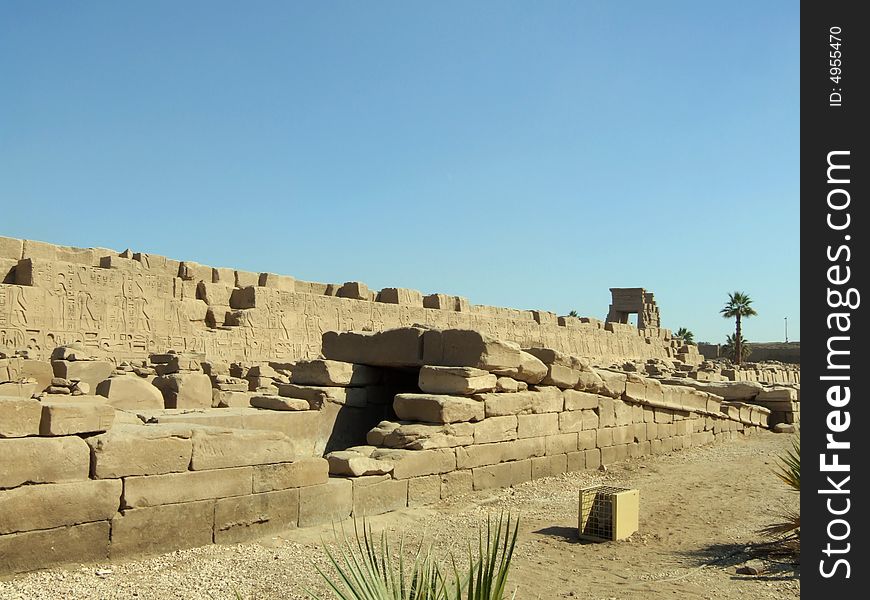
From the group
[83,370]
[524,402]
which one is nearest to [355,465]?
[524,402]

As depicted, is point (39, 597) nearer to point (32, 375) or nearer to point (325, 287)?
point (32, 375)

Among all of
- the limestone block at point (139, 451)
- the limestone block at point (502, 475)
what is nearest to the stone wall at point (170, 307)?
the limestone block at point (502, 475)

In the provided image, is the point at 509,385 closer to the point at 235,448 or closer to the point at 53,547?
the point at 235,448

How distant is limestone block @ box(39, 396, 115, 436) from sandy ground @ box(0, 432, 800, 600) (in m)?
0.85

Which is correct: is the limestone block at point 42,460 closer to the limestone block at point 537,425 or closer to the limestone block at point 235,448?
the limestone block at point 235,448

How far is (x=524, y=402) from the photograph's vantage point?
8438 millimetres

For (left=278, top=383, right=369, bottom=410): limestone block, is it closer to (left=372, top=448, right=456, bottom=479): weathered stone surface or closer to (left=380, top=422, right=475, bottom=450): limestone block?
(left=380, top=422, right=475, bottom=450): limestone block

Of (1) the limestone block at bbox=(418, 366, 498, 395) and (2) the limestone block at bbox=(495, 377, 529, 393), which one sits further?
(2) the limestone block at bbox=(495, 377, 529, 393)

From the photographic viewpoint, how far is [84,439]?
4738 millimetres

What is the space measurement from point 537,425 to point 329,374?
2508 millimetres

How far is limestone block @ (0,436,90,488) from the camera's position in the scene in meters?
4.34

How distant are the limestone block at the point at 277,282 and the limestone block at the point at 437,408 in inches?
452

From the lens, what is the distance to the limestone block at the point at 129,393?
9172mm

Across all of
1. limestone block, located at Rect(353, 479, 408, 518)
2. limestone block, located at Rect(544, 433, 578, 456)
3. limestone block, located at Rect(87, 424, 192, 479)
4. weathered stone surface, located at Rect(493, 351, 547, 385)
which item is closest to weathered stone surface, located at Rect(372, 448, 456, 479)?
limestone block, located at Rect(353, 479, 408, 518)
